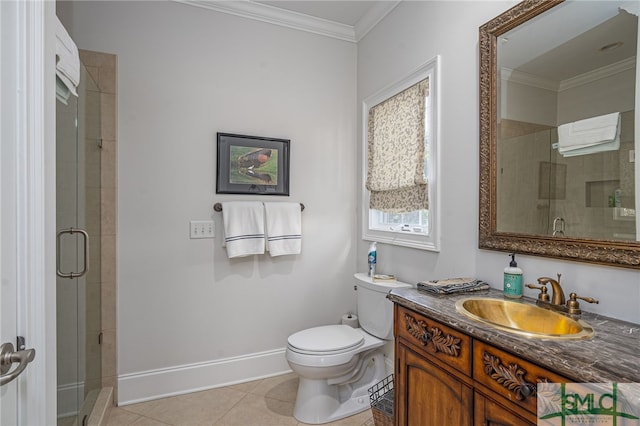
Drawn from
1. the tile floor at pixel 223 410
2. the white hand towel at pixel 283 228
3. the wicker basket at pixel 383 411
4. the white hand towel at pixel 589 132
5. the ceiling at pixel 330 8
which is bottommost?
the tile floor at pixel 223 410

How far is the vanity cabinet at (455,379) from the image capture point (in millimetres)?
866

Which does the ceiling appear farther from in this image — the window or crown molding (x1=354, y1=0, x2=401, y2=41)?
the window

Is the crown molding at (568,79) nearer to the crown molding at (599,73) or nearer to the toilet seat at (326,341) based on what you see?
the crown molding at (599,73)

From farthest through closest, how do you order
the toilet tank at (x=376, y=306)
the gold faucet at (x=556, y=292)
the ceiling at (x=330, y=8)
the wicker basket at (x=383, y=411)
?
1. the ceiling at (x=330, y=8)
2. the toilet tank at (x=376, y=306)
3. the wicker basket at (x=383, y=411)
4. the gold faucet at (x=556, y=292)

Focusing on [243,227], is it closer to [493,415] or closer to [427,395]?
[427,395]

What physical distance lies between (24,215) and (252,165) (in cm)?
165

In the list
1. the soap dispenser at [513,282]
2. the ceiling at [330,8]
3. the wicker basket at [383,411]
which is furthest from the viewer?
the ceiling at [330,8]

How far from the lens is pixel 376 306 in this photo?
2.02 meters

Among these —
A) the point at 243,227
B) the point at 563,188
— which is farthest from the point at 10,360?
the point at 563,188

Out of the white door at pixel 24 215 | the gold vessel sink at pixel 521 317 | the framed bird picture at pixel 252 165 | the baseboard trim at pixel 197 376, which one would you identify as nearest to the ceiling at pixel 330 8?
the framed bird picture at pixel 252 165

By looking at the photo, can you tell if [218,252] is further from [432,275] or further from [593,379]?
[593,379]

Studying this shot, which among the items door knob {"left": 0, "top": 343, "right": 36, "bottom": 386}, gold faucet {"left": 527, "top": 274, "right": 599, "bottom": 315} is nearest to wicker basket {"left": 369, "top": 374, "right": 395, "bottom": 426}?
gold faucet {"left": 527, "top": 274, "right": 599, "bottom": 315}

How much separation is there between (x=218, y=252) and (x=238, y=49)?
1442mm

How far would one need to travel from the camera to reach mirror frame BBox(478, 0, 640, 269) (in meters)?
1.25
